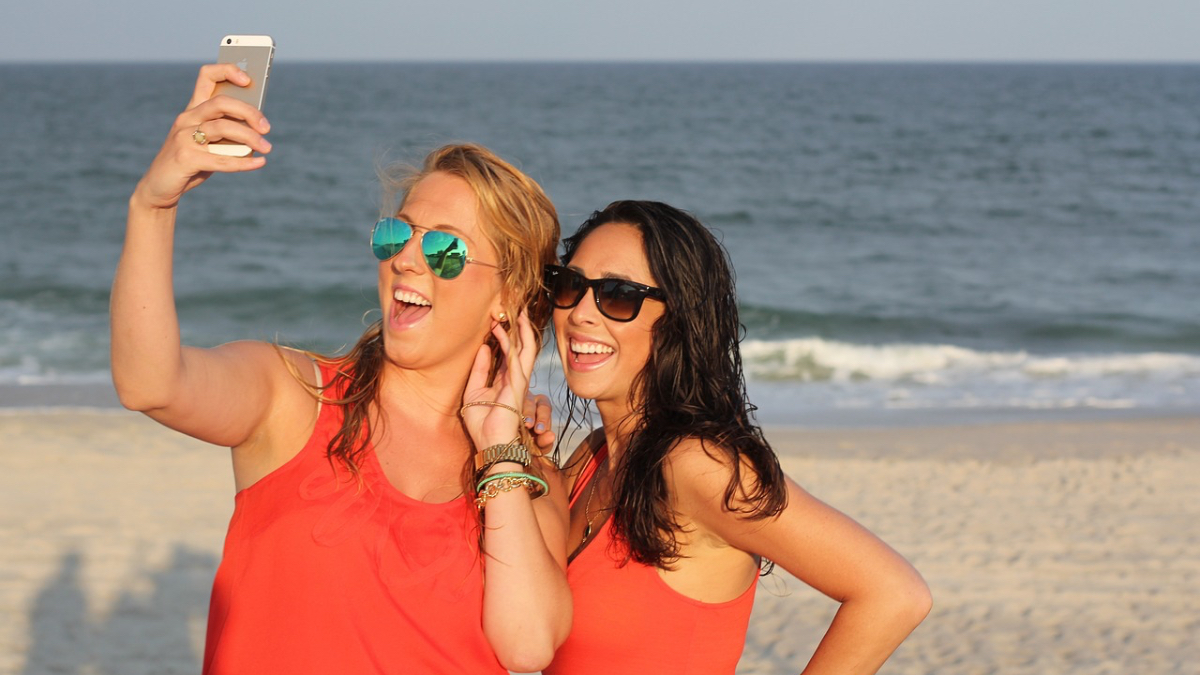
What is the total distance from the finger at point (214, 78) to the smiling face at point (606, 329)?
3.41 feet

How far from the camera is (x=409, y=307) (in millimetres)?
2643

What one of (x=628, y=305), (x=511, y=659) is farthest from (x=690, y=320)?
(x=511, y=659)

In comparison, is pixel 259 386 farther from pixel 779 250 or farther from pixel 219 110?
pixel 779 250

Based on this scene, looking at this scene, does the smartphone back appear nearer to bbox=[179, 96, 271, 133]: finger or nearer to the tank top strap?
bbox=[179, 96, 271, 133]: finger

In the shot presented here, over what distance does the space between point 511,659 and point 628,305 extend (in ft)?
2.95

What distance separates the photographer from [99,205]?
26.4 meters

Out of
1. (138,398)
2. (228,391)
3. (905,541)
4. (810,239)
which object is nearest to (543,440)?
(228,391)

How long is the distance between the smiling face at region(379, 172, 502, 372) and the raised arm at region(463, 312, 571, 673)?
179 millimetres

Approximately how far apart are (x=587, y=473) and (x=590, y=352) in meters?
0.38

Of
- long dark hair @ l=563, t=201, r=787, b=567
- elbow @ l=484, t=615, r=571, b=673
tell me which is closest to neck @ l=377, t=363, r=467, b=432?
long dark hair @ l=563, t=201, r=787, b=567

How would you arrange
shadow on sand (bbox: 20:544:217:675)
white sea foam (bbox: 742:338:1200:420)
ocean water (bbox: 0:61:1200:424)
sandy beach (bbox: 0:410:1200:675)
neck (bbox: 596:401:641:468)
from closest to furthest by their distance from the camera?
neck (bbox: 596:401:641:468) < shadow on sand (bbox: 20:544:217:675) < sandy beach (bbox: 0:410:1200:675) < white sea foam (bbox: 742:338:1200:420) < ocean water (bbox: 0:61:1200:424)

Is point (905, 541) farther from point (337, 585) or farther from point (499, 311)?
point (337, 585)

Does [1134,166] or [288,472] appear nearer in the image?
[288,472]

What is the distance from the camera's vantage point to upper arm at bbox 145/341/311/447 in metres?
2.12
